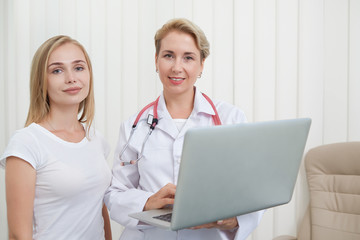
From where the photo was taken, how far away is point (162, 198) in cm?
132

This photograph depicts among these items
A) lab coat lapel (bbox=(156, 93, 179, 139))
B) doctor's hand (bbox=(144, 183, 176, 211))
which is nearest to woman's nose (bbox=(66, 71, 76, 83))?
lab coat lapel (bbox=(156, 93, 179, 139))

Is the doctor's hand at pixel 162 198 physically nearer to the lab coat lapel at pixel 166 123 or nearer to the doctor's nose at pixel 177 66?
the lab coat lapel at pixel 166 123

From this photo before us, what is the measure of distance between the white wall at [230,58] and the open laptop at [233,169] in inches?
50.1

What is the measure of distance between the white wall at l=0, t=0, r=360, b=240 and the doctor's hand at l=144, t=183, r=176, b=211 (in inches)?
43.8

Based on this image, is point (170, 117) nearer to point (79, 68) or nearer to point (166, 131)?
point (166, 131)

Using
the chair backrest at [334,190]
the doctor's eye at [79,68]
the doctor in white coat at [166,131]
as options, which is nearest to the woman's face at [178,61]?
the doctor in white coat at [166,131]

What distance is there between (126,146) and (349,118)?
148 centimetres

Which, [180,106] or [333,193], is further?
[333,193]

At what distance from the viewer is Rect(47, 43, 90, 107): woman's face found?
148 cm

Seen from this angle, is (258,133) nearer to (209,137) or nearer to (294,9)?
(209,137)

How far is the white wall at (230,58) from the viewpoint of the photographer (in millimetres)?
2385

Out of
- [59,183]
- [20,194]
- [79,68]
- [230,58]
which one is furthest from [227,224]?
[230,58]

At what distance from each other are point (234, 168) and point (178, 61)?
626 millimetres

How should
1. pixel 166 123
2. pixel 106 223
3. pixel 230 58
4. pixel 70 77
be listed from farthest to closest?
pixel 230 58
pixel 106 223
pixel 166 123
pixel 70 77
